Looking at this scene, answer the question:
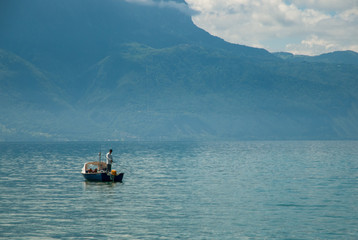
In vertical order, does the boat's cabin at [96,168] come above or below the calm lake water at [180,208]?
above

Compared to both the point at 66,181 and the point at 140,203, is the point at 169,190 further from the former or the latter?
the point at 66,181

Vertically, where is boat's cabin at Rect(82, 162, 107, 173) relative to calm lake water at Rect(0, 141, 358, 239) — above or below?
above

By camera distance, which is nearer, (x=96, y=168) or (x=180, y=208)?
(x=180, y=208)

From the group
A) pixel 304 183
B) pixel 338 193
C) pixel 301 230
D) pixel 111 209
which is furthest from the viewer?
pixel 304 183

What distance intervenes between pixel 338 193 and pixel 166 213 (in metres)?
22.3

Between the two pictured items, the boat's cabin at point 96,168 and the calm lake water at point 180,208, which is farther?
the boat's cabin at point 96,168

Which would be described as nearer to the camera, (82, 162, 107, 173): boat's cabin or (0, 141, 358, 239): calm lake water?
(0, 141, 358, 239): calm lake water

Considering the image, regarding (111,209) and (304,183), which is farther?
(304,183)

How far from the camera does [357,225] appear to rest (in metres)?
36.4

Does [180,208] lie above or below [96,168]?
below

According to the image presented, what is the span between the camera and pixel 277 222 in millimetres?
37500

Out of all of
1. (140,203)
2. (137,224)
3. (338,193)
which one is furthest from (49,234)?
(338,193)

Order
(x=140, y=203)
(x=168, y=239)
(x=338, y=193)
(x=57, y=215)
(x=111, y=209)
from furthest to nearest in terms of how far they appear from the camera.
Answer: (x=338, y=193), (x=140, y=203), (x=111, y=209), (x=57, y=215), (x=168, y=239)

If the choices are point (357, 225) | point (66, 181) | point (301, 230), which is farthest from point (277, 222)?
point (66, 181)
